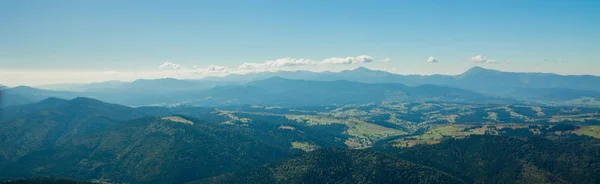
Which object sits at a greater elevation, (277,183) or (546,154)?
(546,154)

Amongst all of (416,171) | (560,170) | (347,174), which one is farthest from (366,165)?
(560,170)

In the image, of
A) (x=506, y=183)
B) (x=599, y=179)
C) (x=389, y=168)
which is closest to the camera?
(x=599, y=179)

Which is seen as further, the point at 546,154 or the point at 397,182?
the point at 546,154

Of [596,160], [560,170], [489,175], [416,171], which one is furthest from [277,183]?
[596,160]

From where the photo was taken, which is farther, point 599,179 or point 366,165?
point 366,165

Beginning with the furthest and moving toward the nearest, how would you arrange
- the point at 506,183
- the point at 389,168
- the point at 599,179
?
1. the point at 389,168
2. the point at 506,183
3. the point at 599,179

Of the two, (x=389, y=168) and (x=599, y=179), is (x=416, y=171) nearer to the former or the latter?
(x=389, y=168)

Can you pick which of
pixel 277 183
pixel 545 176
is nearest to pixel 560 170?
pixel 545 176

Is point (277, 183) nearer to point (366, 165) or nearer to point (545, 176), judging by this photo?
point (366, 165)
